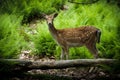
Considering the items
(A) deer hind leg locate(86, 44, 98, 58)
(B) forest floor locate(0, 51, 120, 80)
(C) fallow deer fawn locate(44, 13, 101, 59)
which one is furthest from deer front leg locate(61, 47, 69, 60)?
(A) deer hind leg locate(86, 44, 98, 58)

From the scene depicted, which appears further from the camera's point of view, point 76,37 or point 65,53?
point 65,53

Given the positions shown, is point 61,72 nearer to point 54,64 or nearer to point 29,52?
point 54,64

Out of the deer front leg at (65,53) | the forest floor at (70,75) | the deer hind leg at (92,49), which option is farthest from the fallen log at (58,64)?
the deer front leg at (65,53)

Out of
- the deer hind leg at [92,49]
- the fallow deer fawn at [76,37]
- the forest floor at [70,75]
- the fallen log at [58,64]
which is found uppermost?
the fallow deer fawn at [76,37]

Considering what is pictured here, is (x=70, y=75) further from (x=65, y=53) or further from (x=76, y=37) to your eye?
(x=76, y=37)

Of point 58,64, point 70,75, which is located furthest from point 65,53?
point 58,64

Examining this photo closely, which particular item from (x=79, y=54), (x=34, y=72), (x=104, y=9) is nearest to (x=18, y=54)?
(x=34, y=72)

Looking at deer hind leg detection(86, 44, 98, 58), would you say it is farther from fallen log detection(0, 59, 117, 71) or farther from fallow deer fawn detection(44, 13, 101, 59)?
fallen log detection(0, 59, 117, 71)

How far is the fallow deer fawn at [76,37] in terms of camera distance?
834 centimetres

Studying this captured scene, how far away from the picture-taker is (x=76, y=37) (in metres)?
8.48

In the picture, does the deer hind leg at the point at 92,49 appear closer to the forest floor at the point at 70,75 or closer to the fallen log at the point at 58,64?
the forest floor at the point at 70,75

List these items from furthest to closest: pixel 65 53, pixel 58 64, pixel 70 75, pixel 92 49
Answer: pixel 65 53 → pixel 92 49 → pixel 70 75 → pixel 58 64

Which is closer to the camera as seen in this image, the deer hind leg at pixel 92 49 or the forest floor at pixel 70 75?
the forest floor at pixel 70 75

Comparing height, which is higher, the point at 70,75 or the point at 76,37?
the point at 76,37
